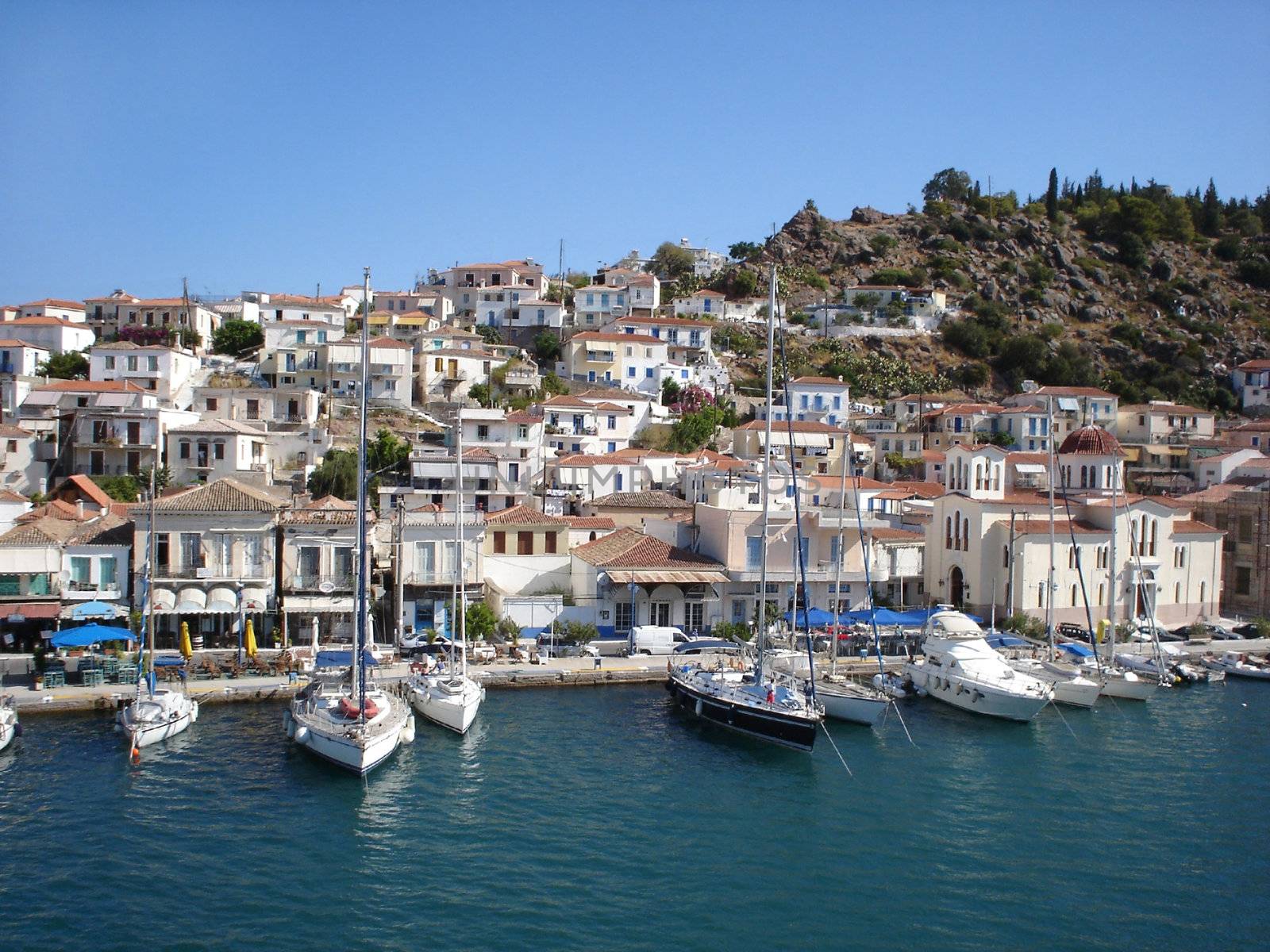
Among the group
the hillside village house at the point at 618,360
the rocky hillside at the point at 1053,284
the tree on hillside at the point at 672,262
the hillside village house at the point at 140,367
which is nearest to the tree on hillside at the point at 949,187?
the rocky hillside at the point at 1053,284

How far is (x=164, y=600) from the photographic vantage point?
123 feet

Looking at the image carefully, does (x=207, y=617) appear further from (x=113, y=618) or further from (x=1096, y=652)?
(x=1096, y=652)

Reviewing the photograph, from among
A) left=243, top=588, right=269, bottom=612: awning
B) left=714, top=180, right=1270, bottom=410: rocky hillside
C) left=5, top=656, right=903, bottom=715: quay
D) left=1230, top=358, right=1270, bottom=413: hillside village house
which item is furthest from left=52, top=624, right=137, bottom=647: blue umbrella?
left=1230, top=358, right=1270, bottom=413: hillside village house

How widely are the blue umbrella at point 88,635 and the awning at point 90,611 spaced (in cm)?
159

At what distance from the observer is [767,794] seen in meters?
28.1

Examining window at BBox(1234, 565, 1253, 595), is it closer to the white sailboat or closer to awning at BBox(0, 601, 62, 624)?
the white sailboat

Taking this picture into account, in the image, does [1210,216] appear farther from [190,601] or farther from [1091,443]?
[190,601]

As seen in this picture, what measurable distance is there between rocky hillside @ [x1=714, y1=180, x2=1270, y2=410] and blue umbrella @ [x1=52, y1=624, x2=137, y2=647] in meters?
65.3

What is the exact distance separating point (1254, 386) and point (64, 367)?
334 feet

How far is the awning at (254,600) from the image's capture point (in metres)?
38.8

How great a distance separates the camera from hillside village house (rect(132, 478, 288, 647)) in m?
38.5

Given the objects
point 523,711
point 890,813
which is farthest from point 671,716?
point 890,813

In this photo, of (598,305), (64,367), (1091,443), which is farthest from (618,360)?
(64,367)

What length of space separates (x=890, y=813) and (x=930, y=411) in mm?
63053
